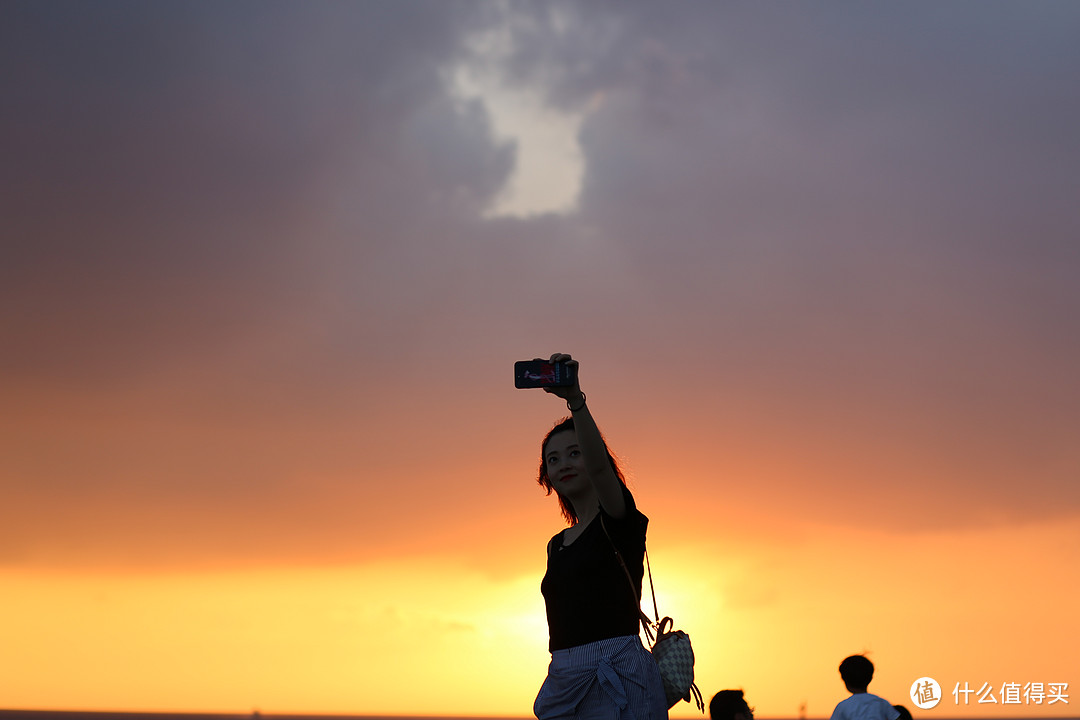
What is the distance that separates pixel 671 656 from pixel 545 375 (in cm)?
148

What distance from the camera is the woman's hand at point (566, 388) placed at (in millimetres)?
4230

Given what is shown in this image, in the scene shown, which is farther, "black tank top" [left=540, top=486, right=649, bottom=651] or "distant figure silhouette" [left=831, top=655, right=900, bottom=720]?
"distant figure silhouette" [left=831, top=655, right=900, bottom=720]

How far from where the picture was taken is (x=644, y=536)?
4699 millimetres

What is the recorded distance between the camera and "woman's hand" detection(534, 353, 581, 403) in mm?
4230

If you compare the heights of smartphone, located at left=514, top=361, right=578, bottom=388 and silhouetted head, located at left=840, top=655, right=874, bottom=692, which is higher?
smartphone, located at left=514, top=361, right=578, bottom=388

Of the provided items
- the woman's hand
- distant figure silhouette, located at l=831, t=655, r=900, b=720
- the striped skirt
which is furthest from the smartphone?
distant figure silhouette, located at l=831, t=655, r=900, b=720

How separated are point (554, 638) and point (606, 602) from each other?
34cm

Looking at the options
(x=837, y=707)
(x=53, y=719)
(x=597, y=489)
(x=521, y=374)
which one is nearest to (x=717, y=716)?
(x=837, y=707)

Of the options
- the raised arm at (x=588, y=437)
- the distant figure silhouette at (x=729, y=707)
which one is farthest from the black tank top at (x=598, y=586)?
the distant figure silhouette at (x=729, y=707)

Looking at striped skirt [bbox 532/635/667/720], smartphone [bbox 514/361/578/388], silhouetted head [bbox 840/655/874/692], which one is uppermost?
smartphone [bbox 514/361/578/388]

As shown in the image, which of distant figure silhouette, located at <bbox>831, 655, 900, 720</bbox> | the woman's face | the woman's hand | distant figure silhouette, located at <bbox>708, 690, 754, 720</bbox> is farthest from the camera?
distant figure silhouette, located at <bbox>831, 655, 900, 720</bbox>

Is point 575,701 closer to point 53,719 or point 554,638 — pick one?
point 554,638

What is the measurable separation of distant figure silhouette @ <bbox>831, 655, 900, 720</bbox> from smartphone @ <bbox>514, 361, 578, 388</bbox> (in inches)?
205

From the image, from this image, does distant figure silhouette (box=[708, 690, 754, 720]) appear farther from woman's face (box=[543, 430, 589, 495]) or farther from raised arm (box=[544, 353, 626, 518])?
raised arm (box=[544, 353, 626, 518])
